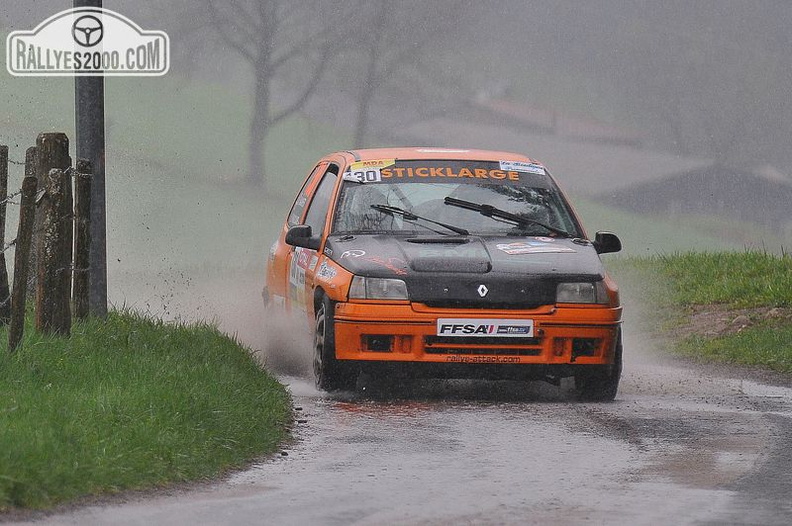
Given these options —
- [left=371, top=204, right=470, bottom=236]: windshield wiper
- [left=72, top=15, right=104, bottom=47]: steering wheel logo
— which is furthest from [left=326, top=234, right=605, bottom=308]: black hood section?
[left=72, top=15, right=104, bottom=47]: steering wheel logo

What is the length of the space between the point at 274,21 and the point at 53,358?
29060 millimetres

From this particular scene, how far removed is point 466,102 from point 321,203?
Result: 84.0ft

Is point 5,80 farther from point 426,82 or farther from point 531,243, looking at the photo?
point 531,243

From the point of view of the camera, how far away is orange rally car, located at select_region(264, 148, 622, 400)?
10445 mm

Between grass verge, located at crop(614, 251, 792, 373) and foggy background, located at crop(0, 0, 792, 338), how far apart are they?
12.7 meters

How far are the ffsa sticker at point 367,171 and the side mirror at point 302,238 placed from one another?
635 mm

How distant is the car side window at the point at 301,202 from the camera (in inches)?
512

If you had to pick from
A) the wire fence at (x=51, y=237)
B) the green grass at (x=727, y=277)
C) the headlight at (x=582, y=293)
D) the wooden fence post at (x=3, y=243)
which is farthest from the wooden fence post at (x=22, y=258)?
the green grass at (x=727, y=277)

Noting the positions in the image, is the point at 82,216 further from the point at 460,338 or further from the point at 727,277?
the point at 727,277

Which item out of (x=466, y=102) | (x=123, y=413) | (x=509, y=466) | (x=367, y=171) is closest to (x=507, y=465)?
(x=509, y=466)

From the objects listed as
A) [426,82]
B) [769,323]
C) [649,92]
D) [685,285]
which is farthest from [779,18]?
[769,323]

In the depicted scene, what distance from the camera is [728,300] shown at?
58.4ft

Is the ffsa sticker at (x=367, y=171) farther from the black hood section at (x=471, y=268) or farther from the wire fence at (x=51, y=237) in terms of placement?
the wire fence at (x=51, y=237)

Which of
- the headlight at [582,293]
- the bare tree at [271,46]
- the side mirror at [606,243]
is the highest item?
the bare tree at [271,46]
